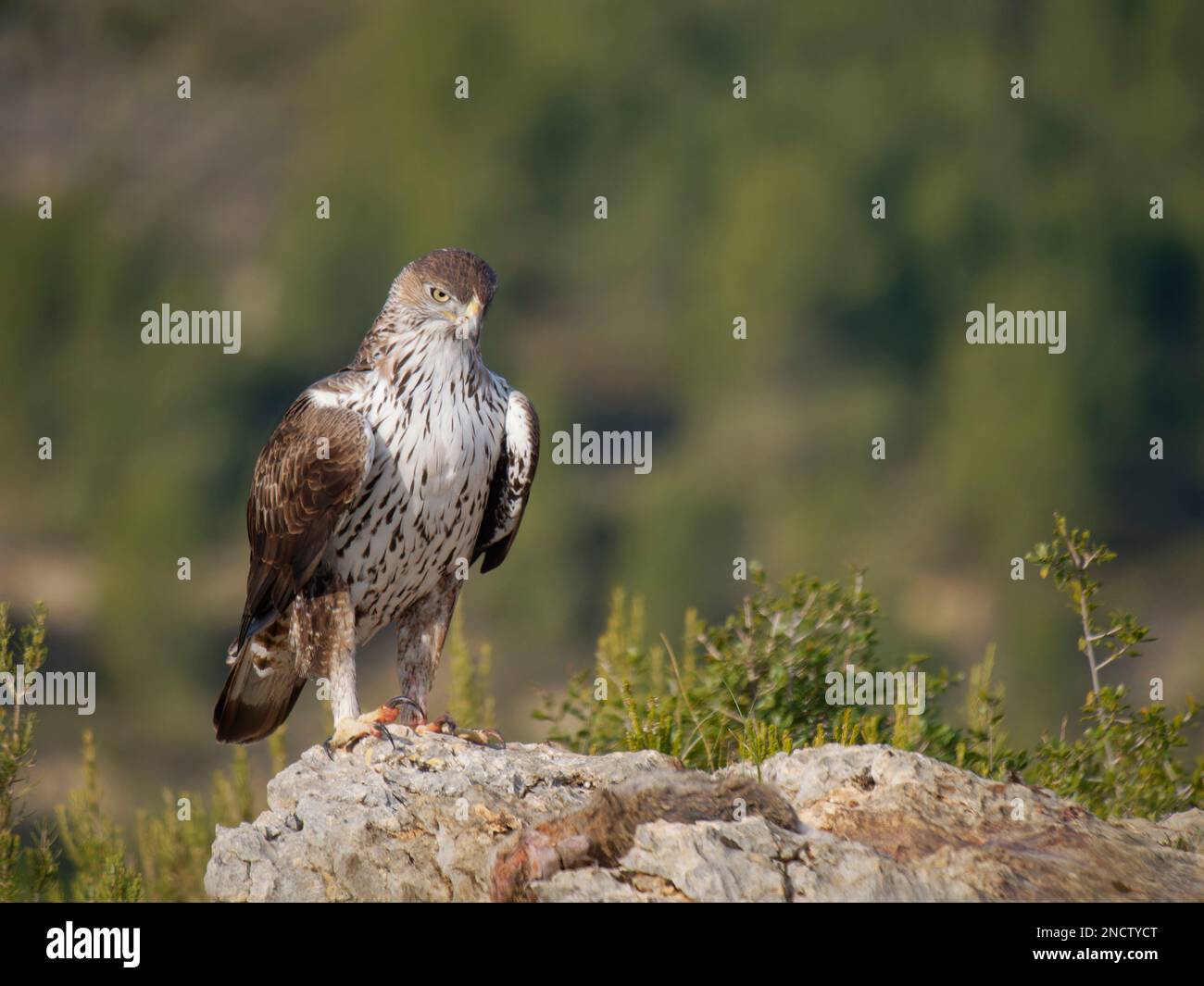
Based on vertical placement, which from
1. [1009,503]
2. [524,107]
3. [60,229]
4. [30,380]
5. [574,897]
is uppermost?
[524,107]

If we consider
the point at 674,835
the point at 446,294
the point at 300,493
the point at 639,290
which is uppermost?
the point at 639,290

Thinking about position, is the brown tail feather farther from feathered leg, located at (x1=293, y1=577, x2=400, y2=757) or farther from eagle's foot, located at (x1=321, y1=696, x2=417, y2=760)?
eagle's foot, located at (x1=321, y1=696, x2=417, y2=760)

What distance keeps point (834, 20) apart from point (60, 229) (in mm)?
35188

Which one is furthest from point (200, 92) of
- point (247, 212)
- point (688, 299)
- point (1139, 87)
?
point (1139, 87)

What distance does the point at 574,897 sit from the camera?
4617 mm

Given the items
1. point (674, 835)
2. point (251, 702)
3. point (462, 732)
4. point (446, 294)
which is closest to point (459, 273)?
point (446, 294)

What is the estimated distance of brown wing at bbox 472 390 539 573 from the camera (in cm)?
668

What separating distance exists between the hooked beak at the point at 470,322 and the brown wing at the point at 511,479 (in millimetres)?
473

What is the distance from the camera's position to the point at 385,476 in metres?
6.34

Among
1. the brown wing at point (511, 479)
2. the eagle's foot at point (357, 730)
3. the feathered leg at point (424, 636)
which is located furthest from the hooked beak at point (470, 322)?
the eagle's foot at point (357, 730)

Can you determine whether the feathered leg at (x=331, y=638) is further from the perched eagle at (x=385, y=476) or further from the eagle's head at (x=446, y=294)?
the eagle's head at (x=446, y=294)

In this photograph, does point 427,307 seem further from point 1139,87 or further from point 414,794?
point 1139,87

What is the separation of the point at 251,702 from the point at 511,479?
1.43 m

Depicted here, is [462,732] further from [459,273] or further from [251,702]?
[459,273]
